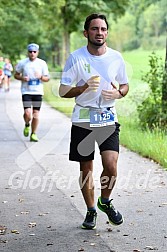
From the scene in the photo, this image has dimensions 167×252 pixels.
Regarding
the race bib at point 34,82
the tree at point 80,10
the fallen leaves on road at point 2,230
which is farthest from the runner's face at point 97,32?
the tree at point 80,10

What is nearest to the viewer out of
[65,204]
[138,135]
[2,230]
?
[2,230]

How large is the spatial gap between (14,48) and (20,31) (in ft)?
12.9

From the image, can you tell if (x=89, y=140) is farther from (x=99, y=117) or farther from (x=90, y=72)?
(x=90, y=72)

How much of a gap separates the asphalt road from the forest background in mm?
1163

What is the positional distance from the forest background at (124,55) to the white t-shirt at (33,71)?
41.1 inches

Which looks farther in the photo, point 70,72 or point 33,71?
point 33,71

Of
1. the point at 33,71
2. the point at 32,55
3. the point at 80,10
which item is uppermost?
the point at 80,10

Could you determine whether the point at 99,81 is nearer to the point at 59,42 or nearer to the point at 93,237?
the point at 93,237

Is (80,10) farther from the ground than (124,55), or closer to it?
farther from the ground

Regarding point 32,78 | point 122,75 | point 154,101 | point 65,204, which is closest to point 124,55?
point 154,101

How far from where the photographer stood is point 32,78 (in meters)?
13.2

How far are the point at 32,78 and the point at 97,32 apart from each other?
7.12 m

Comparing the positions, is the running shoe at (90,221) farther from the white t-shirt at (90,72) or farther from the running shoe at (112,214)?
the white t-shirt at (90,72)

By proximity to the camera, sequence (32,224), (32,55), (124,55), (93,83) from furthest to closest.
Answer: (124,55)
(32,55)
(32,224)
(93,83)
